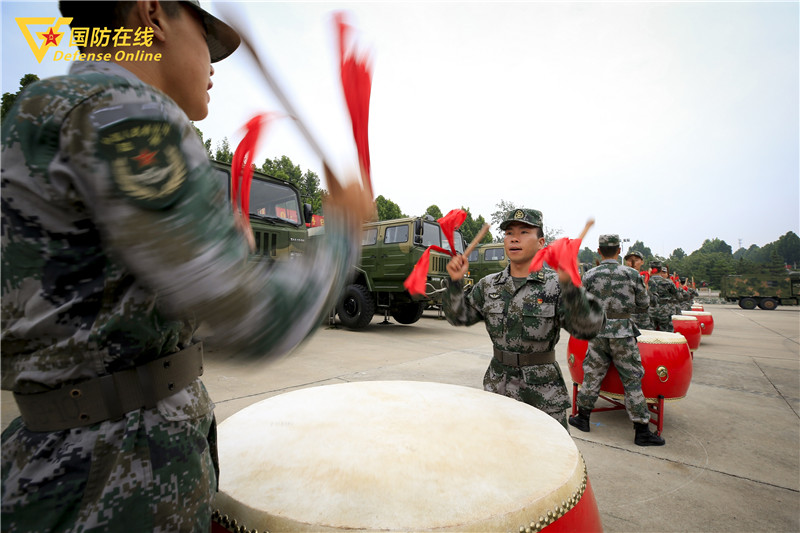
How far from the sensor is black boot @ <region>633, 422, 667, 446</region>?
3.32 metres

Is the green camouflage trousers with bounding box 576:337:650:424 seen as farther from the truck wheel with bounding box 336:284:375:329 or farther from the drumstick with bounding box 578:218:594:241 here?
the truck wheel with bounding box 336:284:375:329

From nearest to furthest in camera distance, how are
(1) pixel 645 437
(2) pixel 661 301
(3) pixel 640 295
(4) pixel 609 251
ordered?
1. (1) pixel 645 437
2. (3) pixel 640 295
3. (4) pixel 609 251
4. (2) pixel 661 301

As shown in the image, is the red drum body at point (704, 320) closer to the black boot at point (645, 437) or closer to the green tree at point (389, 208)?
the black boot at point (645, 437)

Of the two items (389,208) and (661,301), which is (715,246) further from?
(661,301)

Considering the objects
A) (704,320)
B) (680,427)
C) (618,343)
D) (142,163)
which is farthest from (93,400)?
(704,320)

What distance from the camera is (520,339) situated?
2420 millimetres

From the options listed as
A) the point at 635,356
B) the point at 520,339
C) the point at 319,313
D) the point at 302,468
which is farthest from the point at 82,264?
the point at 635,356

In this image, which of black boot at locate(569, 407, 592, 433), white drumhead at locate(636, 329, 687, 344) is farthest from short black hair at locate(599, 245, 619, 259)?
black boot at locate(569, 407, 592, 433)

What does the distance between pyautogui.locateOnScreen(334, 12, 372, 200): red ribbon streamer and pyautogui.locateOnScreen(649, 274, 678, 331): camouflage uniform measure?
8262mm

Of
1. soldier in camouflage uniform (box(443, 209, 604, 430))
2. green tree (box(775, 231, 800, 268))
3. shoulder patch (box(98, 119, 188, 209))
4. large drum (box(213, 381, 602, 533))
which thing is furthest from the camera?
green tree (box(775, 231, 800, 268))

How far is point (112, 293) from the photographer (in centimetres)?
58

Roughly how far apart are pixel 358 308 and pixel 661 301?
6392 mm

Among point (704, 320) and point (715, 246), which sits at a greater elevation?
point (715, 246)

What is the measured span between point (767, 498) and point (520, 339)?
6.20ft
